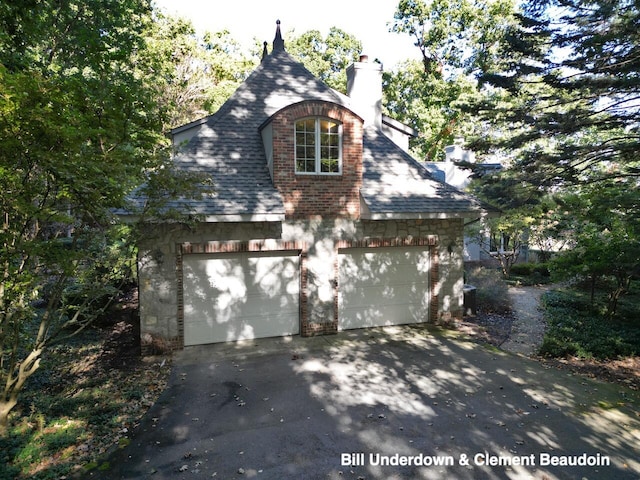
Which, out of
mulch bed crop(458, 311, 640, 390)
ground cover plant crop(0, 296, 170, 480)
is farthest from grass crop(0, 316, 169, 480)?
mulch bed crop(458, 311, 640, 390)

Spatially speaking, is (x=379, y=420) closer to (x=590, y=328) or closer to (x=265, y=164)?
(x=265, y=164)

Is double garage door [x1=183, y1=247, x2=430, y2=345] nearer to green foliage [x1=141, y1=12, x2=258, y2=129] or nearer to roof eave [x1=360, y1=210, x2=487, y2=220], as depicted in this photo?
roof eave [x1=360, y1=210, x2=487, y2=220]

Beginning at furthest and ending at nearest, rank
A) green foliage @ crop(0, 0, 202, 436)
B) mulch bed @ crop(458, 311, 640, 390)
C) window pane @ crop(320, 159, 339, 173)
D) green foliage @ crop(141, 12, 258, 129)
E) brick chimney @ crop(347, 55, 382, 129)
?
green foliage @ crop(141, 12, 258, 129)
brick chimney @ crop(347, 55, 382, 129)
window pane @ crop(320, 159, 339, 173)
mulch bed @ crop(458, 311, 640, 390)
green foliage @ crop(0, 0, 202, 436)

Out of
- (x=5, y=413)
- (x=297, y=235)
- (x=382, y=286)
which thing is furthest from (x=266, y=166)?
(x=5, y=413)

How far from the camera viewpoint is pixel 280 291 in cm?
977

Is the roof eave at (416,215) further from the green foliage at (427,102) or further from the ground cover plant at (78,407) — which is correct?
the green foliage at (427,102)

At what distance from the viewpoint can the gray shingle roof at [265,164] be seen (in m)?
9.03

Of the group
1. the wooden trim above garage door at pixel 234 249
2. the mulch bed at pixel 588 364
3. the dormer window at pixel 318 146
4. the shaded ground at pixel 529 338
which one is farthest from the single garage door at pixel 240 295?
the shaded ground at pixel 529 338

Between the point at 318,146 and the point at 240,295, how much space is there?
13.2 ft

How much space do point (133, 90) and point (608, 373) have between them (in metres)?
9.97

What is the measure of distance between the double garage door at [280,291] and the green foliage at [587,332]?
3.24 m

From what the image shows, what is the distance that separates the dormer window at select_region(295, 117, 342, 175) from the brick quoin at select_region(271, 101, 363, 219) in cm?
15

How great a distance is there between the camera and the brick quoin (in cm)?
→ 938

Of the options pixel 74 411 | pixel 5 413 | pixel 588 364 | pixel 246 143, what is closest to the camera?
pixel 5 413
